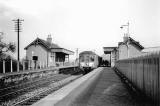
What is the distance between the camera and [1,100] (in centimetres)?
1129

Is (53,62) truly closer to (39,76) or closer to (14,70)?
(39,76)

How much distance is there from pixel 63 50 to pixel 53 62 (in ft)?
10.2

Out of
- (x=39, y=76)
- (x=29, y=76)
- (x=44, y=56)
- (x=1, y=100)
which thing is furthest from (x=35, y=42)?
(x=1, y=100)

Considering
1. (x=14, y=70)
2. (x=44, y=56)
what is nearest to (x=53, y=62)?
(x=44, y=56)

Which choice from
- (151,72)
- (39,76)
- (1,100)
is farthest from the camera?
(39,76)

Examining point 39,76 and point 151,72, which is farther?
point 39,76

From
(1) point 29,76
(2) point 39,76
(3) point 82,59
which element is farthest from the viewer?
(3) point 82,59

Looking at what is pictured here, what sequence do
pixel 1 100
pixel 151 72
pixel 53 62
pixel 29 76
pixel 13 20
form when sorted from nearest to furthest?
pixel 151 72 < pixel 1 100 < pixel 29 76 < pixel 13 20 < pixel 53 62

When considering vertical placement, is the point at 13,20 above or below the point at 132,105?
above

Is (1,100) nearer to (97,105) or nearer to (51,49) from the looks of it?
(97,105)

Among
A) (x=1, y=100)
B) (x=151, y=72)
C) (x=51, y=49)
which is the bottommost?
(x=1, y=100)

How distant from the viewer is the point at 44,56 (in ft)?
143

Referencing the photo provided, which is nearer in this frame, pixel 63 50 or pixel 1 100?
pixel 1 100

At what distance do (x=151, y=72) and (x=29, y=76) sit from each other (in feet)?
57.4
